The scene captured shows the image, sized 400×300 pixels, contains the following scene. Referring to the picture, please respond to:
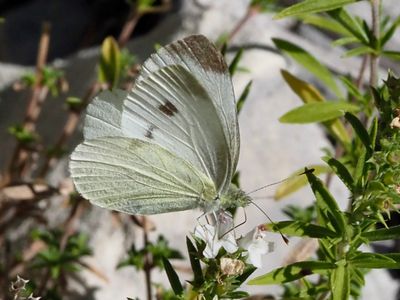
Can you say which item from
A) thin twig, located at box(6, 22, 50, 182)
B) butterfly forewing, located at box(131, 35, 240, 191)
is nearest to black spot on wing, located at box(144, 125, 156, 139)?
butterfly forewing, located at box(131, 35, 240, 191)

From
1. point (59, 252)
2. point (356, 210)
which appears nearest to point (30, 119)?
point (59, 252)

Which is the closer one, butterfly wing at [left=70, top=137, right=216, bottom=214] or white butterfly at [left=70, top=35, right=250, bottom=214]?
white butterfly at [left=70, top=35, right=250, bottom=214]

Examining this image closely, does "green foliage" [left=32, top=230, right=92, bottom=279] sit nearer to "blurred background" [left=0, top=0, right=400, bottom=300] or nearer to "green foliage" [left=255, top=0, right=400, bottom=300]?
"blurred background" [left=0, top=0, right=400, bottom=300]

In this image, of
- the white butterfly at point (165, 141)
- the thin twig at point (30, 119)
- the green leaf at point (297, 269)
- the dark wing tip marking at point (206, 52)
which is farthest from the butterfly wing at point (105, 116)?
the thin twig at point (30, 119)

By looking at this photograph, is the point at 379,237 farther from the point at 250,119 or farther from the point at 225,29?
the point at 225,29

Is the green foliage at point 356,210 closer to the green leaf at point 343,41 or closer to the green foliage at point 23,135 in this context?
the green leaf at point 343,41

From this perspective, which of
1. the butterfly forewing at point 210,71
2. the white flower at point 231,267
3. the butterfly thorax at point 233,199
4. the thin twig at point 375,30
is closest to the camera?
the white flower at point 231,267
